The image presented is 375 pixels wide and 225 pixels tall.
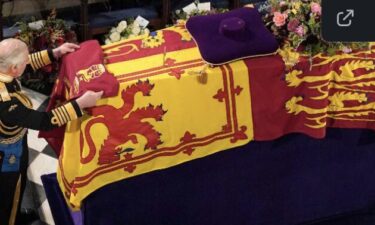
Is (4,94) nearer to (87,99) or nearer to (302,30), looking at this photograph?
(87,99)

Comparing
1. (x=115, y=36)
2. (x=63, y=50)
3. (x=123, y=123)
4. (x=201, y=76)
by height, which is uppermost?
(x=63, y=50)

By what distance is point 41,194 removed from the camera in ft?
9.77

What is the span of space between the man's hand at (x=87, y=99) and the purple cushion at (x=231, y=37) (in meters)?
0.50

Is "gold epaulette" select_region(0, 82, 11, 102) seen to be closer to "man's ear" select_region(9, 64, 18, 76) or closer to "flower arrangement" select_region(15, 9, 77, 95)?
"man's ear" select_region(9, 64, 18, 76)

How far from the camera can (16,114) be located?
2.09 metres

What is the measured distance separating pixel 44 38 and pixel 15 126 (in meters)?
1.64

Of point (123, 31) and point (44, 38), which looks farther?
point (123, 31)

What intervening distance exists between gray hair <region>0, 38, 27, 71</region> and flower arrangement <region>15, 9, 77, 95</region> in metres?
1.51

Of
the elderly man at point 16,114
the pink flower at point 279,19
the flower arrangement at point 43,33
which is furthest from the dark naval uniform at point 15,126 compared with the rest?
the flower arrangement at point 43,33

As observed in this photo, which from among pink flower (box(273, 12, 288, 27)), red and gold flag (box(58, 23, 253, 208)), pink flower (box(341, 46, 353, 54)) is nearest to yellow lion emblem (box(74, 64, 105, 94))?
red and gold flag (box(58, 23, 253, 208))

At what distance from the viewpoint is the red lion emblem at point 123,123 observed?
6.89 ft

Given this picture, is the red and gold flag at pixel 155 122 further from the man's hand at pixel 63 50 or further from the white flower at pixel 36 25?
the white flower at pixel 36 25

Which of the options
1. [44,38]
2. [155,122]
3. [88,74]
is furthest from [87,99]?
[44,38]

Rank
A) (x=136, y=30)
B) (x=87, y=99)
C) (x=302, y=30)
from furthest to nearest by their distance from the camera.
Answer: (x=136, y=30)
(x=302, y=30)
(x=87, y=99)
